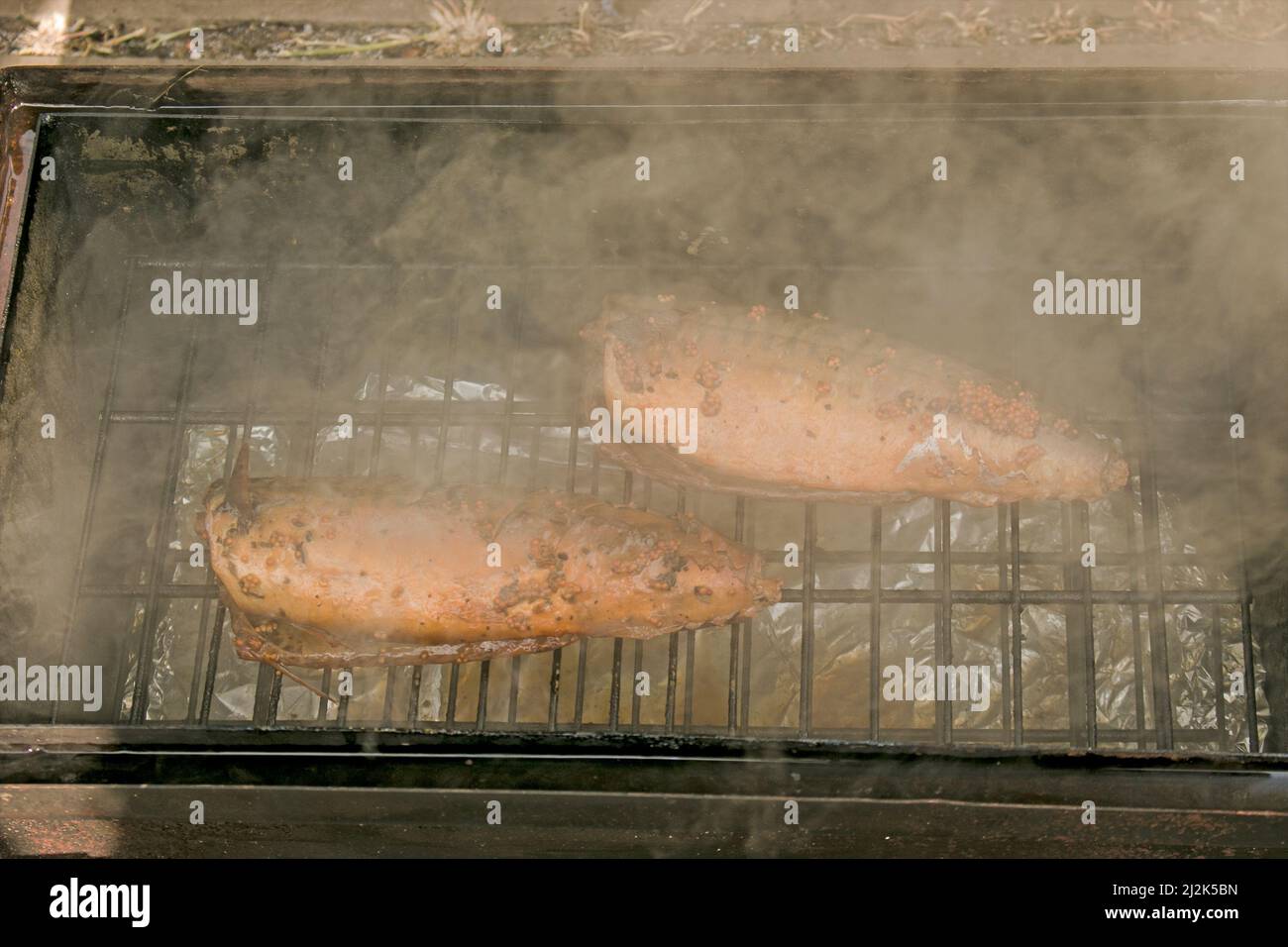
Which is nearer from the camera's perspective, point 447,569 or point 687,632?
point 447,569

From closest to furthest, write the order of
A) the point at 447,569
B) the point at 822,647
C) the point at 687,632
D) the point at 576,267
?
1. the point at 447,569
2. the point at 687,632
3. the point at 576,267
4. the point at 822,647

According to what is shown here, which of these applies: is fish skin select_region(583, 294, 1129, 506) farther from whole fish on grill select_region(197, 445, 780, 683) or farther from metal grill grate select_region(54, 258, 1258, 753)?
whole fish on grill select_region(197, 445, 780, 683)

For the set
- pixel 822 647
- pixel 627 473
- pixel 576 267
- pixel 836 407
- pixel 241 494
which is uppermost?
pixel 576 267

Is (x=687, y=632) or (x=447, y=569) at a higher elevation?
(x=447, y=569)

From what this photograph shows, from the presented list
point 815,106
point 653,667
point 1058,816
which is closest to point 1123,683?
point 1058,816

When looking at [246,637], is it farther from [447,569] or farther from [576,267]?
[576,267]

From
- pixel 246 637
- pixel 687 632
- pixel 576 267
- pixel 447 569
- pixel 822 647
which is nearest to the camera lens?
pixel 447 569

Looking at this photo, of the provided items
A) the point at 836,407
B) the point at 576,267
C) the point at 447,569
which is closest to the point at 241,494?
the point at 447,569

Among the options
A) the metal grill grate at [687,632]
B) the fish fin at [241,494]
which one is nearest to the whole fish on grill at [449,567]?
the fish fin at [241,494]
